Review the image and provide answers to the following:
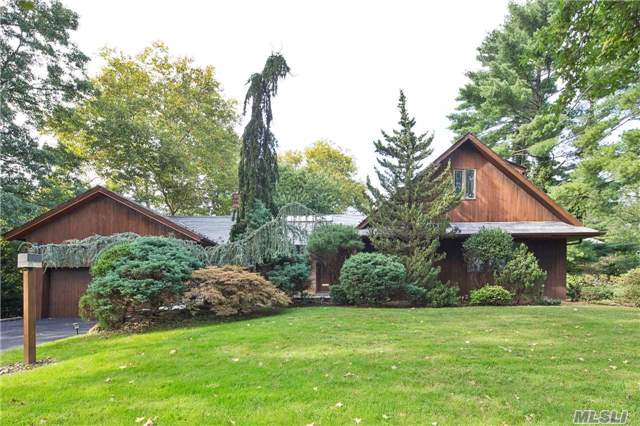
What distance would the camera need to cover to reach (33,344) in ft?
20.5

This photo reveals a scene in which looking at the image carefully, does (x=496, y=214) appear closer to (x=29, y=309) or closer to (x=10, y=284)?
(x=29, y=309)

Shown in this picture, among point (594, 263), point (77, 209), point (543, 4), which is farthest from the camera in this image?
point (543, 4)

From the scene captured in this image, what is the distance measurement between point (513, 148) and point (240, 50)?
18.9 metres

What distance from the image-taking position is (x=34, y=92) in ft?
57.5

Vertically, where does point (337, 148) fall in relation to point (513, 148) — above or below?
above

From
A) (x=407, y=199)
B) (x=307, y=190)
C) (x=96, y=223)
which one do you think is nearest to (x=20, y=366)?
(x=96, y=223)

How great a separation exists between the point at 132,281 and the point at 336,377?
6.05m

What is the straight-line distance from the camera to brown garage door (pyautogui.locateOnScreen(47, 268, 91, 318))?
13836 millimetres

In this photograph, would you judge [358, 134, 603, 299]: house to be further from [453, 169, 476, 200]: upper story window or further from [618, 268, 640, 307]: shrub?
[618, 268, 640, 307]: shrub

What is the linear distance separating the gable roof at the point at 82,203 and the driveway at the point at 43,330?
3257 millimetres

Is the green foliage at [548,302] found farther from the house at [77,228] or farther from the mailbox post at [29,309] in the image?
the mailbox post at [29,309]

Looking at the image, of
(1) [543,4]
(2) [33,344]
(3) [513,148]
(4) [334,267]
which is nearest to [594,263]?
(3) [513,148]

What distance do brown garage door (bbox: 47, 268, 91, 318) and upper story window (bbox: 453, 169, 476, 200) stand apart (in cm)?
1476

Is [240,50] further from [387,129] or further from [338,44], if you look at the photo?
[387,129]
